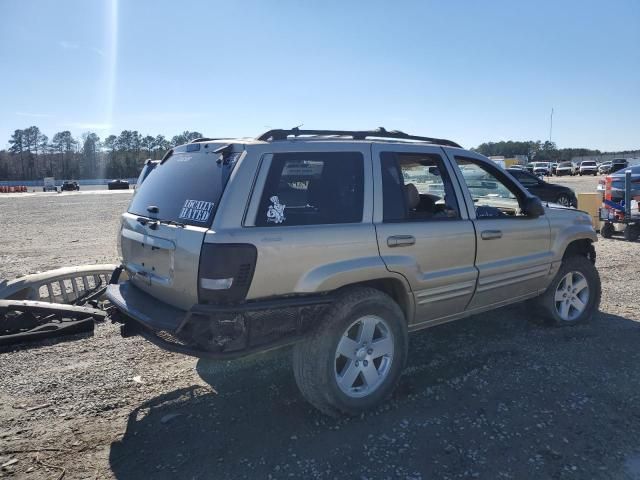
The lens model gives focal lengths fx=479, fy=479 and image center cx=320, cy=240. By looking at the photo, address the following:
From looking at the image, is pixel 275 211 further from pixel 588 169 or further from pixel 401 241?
pixel 588 169

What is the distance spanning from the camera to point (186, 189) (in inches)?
133

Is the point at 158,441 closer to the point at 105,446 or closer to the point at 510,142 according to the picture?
the point at 105,446

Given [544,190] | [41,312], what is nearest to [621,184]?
[544,190]

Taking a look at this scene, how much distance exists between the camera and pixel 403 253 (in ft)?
11.7

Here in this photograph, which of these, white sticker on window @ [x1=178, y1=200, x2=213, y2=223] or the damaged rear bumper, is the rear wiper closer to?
white sticker on window @ [x1=178, y1=200, x2=213, y2=223]

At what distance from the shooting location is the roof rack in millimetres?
3385

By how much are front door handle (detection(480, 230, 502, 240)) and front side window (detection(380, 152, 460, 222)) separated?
1.04 ft

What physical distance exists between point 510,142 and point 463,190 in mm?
139035

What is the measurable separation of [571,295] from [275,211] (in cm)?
→ 372

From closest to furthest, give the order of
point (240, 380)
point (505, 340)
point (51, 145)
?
point (240, 380), point (505, 340), point (51, 145)

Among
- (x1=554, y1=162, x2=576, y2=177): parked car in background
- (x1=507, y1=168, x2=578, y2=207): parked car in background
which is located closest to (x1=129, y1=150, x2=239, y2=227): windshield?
(x1=507, y1=168, x2=578, y2=207): parked car in background

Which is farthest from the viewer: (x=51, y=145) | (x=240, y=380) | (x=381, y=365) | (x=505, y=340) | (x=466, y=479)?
(x=51, y=145)

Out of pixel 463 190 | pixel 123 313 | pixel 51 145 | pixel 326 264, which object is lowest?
pixel 123 313

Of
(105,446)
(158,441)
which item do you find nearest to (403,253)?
(158,441)
